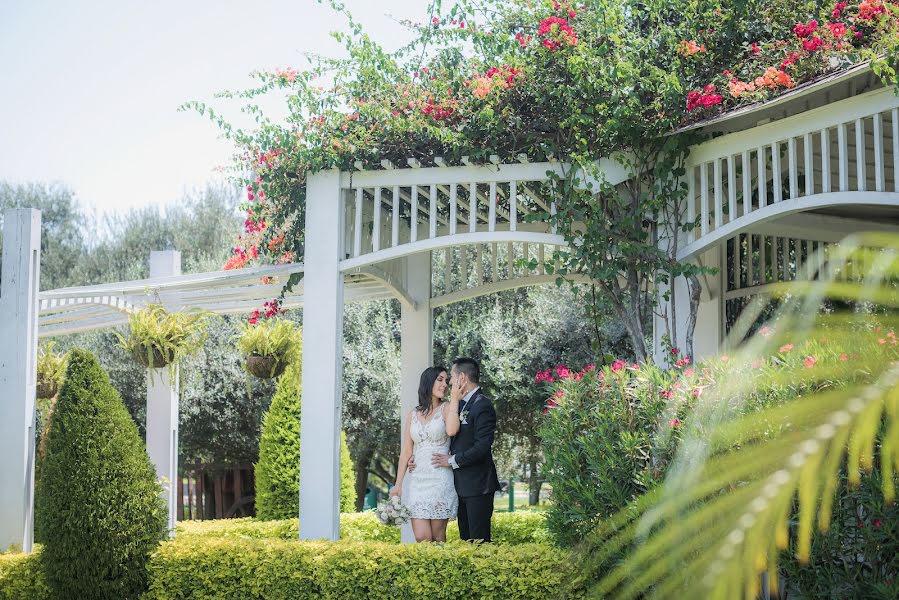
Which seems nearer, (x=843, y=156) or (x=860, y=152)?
(x=860, y=152)

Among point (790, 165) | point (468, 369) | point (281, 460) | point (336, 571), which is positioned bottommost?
point (336, 571)

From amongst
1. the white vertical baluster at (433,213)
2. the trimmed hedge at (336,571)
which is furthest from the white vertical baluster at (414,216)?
the trimmed hedge at (336,571)

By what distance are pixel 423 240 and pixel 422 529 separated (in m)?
2.04

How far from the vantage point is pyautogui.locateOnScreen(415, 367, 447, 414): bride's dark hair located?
660 cm

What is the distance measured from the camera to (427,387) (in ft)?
21.7

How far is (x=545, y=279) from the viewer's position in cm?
836

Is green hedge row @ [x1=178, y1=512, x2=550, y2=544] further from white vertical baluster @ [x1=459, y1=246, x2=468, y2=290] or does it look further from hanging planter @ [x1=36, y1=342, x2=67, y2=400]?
white vertical baluster @ [x1=459, y1=246, x2=468, y2=290]

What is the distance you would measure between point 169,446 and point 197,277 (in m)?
1.75

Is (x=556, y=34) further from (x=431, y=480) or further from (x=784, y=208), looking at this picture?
(x=431, y=480)

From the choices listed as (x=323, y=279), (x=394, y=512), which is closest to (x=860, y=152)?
(x=323, y=279)

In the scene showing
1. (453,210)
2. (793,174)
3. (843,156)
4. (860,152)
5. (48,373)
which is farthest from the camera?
(48,373)

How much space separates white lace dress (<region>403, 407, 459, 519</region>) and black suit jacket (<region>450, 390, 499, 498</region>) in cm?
11

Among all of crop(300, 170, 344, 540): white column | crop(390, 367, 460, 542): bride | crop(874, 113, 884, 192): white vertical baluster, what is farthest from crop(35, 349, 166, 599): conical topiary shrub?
crop(874, 113, 884, 192): white vertical baluster

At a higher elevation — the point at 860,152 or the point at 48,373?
the point at 860,152
